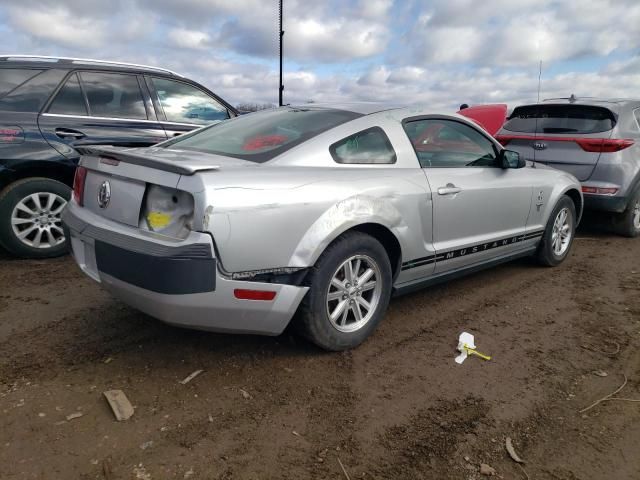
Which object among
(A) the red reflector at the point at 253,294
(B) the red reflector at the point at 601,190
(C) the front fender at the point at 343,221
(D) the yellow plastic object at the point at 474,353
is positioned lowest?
(D) the yellow plastic object at the point at 474,353

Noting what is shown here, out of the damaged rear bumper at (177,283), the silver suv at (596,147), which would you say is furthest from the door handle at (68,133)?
the silver suv at (596,147)

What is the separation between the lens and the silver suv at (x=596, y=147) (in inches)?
231

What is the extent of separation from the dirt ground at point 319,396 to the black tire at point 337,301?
121 mm

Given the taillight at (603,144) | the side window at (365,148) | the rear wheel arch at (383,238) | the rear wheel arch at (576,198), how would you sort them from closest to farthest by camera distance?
the rear wheel arch at (383,238), the side window at (365,148), the rear wheel arch at (576,198), the taillight at (603,144)

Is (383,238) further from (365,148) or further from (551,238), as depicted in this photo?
(551,238)

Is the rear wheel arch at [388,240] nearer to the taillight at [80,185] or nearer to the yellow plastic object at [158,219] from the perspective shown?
the yellow plastic object at [158,219]

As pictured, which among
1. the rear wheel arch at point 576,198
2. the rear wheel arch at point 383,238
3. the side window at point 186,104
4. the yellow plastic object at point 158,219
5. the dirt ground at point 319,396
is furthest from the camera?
the side window at point 186,104

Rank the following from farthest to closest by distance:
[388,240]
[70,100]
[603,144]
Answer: [603,144]
[70,100]
[388,240]

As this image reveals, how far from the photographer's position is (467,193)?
3.63 metres

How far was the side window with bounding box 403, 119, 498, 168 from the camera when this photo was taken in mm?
3462

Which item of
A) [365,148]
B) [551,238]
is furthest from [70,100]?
[551,238]

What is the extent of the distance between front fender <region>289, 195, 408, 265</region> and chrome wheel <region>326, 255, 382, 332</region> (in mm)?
213

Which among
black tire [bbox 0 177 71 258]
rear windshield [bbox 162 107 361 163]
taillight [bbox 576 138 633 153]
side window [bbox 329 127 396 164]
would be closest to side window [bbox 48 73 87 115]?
black tire [bbox 0 177 71 258]

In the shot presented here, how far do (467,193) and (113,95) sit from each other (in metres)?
3.54
